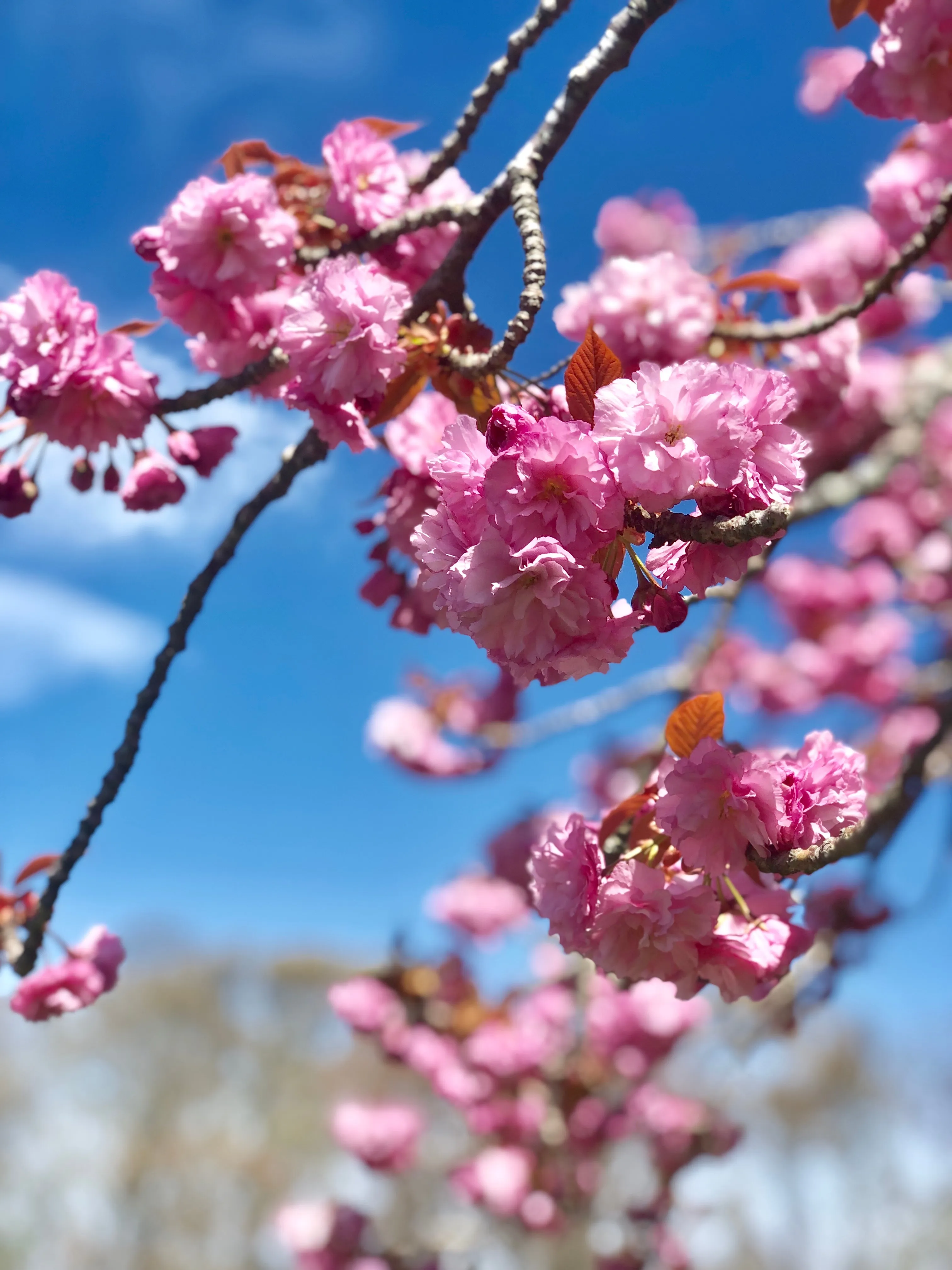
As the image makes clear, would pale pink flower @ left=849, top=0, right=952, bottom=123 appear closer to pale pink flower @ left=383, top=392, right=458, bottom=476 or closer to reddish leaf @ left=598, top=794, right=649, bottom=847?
pale pink flower @ left=383, top=392, right=458, bottom=476

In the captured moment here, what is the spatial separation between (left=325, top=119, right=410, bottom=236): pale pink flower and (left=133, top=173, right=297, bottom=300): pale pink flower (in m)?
0.10

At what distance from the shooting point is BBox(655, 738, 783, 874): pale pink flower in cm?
89

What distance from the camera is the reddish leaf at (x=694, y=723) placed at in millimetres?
954

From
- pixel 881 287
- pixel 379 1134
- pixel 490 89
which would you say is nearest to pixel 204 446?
pixel 490 89

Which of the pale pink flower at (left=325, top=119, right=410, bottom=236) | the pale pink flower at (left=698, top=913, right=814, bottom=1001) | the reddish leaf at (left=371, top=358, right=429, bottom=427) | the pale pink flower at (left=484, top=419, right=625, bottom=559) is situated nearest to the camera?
the pale pink flower at (left=484, top=419, right=625, bottom=559)

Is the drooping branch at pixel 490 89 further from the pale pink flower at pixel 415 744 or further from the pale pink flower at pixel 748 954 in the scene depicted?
the pale pink flower at pixel 415 744

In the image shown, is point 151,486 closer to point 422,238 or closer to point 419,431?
point 419,431

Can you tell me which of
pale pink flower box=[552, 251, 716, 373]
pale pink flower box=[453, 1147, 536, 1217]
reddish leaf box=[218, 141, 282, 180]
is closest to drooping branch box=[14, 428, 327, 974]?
reddish leaf box=[218, 141, 282, 180]

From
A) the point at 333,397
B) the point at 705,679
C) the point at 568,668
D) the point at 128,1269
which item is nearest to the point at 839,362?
the point at 333,397

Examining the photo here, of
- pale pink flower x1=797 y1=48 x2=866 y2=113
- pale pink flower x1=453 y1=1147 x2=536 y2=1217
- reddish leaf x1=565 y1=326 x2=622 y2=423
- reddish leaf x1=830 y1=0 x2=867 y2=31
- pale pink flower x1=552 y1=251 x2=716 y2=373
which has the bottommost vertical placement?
pale pink flower x1=453 y1=1147 x2=536 y2=1217

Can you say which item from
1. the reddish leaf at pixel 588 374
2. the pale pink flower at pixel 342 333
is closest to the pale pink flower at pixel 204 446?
the pale pink flower at pixel 342 333

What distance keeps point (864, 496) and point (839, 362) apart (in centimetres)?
140

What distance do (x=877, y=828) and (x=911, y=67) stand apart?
1132mm

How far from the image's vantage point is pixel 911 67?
1375mm
